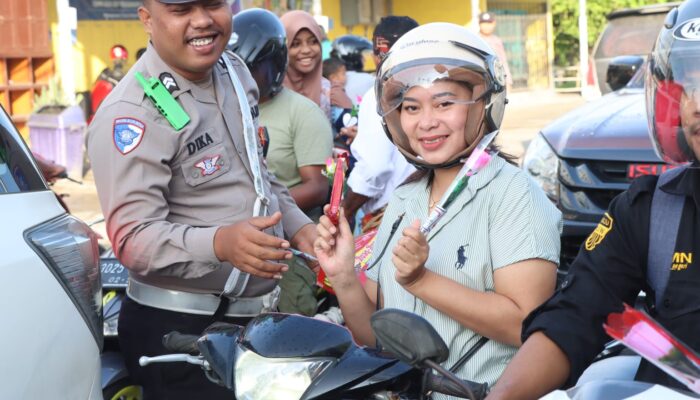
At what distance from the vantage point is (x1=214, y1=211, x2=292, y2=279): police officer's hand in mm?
2854

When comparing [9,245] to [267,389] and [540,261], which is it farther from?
[540,261]

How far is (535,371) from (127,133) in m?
1.46

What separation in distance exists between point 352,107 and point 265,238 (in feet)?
13.6

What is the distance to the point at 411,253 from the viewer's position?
2.37 m

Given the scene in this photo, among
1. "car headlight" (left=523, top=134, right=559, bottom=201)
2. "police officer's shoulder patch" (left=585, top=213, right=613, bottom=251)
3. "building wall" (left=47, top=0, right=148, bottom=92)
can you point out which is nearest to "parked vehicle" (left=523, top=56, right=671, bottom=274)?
"car headlight" (left=523, top=134, right=559, bottom=201)

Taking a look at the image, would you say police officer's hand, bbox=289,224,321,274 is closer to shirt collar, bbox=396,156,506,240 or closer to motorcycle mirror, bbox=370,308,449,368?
shirt collar, bbox=396,156,506,240

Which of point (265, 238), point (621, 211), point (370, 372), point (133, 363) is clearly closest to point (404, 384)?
point (370, 372)

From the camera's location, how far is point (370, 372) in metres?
1.97

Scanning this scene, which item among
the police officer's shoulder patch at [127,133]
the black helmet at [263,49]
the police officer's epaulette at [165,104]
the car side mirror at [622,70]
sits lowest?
the car side mirror at [622,70]

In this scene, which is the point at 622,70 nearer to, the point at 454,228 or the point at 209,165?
the point at 209,165

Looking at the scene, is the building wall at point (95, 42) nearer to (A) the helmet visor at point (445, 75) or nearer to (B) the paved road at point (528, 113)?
(B) the paved road at point (528, 113)

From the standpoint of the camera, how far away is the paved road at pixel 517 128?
466 inches

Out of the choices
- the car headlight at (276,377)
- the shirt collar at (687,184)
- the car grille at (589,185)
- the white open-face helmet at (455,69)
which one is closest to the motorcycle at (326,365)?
the car headlight at (276,377)

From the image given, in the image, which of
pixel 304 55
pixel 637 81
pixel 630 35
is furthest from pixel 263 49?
pixel 630 35
